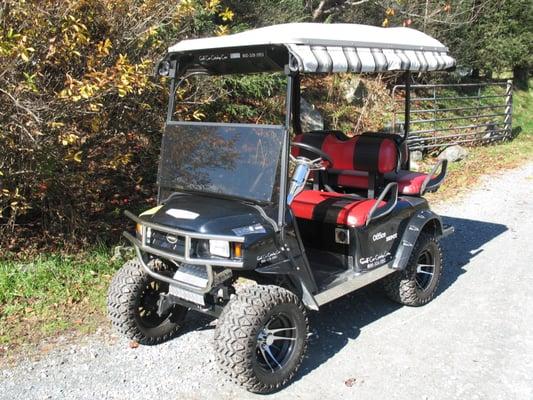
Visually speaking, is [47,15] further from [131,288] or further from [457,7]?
[457,7]

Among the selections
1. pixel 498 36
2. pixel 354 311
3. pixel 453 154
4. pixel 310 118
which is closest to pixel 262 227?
pixel 354 311

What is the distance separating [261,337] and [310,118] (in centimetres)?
756

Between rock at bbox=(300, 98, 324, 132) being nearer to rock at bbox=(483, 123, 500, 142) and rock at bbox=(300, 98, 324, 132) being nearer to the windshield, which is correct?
rock at bbox=(483, 123, 500, 142)

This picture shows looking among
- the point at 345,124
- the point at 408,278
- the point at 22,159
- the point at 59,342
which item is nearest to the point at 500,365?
the point at 408,278

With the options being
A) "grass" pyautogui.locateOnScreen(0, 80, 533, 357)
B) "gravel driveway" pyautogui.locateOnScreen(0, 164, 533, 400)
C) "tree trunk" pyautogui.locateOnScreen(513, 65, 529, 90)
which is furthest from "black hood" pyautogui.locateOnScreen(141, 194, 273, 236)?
"tree trunk" pyautogui.locateOnScreen(513, 65, 529, 90)

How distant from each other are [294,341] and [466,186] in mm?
6579

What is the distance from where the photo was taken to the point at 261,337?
353 centimetres

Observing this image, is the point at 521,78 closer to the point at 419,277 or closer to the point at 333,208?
the point at 419,277

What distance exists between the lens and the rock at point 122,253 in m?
5.54

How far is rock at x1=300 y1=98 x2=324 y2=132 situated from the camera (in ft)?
34.4

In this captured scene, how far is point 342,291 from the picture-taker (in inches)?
160

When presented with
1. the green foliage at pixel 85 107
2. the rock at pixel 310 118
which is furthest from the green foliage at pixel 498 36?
the green foliage at pixel 85 107

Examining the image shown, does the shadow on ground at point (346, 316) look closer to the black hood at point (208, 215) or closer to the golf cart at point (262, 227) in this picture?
the golf cart at point (262, 227)

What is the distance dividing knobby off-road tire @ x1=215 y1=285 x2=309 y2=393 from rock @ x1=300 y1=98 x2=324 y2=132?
7080 mm
